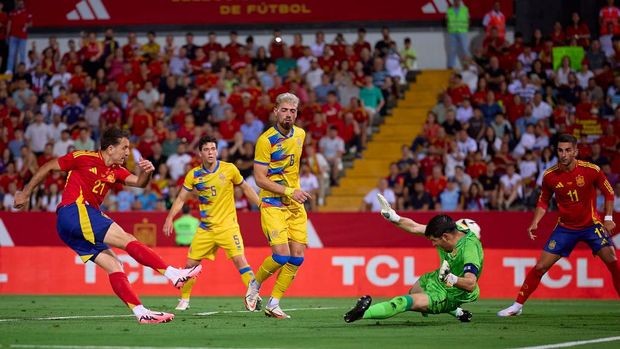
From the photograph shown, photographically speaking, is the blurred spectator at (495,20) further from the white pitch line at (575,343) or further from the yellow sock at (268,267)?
the white pitch line at (575,343)

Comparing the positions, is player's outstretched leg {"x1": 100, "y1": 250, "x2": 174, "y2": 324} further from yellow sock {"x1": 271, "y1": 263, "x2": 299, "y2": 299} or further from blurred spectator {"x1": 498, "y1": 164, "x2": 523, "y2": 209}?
blurred spectator {"x1": 498, "y1": 164, "x2": 523, "y2": 209}

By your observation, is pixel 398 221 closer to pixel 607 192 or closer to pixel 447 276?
pixel 447 276

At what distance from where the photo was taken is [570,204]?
16.1 meters

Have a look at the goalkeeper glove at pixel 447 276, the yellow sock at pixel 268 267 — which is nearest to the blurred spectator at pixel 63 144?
the yellow sock at pixel 268 267

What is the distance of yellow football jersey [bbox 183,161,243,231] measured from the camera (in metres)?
17.5

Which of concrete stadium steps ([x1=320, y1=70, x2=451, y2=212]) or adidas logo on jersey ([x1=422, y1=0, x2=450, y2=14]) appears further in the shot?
adidas logo on jersey ([x1=422, y1=0, x2=450, y2=14])

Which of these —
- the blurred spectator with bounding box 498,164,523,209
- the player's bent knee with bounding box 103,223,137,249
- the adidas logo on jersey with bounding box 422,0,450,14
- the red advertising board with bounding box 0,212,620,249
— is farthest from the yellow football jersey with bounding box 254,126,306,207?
the adidas logo on jersey with bounding box 422,0,450,14

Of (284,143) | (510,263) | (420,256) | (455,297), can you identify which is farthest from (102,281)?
(455,297)

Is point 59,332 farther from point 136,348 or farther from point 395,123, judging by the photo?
point 395,123

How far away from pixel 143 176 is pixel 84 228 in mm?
941

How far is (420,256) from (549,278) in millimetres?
2567

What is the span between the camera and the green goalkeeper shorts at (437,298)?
1322cm

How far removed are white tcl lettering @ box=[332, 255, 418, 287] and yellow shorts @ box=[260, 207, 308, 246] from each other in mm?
7904

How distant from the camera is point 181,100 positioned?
30.4 metres
